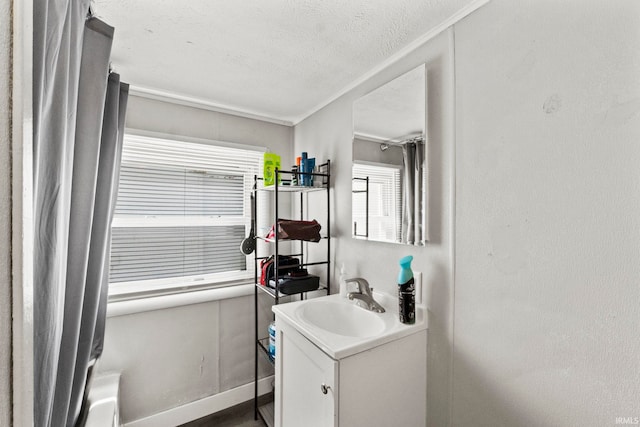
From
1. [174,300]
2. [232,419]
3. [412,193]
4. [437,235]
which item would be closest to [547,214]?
[437,235]

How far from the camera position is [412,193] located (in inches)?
47.9

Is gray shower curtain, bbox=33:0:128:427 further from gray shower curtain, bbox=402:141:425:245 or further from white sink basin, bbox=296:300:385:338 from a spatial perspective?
gray shower curtain, bbox=402:141:425:245

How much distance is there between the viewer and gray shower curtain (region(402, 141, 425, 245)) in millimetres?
1180

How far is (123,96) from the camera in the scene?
138 cm

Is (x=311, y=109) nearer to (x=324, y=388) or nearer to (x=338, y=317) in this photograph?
(x=338, y=317)

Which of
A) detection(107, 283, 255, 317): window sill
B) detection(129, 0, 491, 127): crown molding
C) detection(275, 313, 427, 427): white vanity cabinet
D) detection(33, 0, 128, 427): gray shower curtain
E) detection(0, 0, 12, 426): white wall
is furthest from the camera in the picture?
detection(107, 283, 255, 317): window sill

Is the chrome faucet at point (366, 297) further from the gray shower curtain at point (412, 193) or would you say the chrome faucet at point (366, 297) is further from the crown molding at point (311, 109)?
the crown molding at point (311, 109)

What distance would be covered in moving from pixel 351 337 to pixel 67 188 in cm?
105

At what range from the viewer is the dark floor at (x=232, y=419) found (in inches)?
68.0

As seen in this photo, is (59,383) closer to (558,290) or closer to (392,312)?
(392,312)

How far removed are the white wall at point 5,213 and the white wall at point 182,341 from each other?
1490 mm

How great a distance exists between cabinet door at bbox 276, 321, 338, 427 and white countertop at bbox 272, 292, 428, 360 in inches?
1.8

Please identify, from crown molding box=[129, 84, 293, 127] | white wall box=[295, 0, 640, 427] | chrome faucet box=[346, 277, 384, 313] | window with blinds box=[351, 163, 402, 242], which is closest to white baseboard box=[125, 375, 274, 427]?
chrome faucet box=[346, 277, 384, 313]

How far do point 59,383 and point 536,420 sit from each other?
1.50 meters
